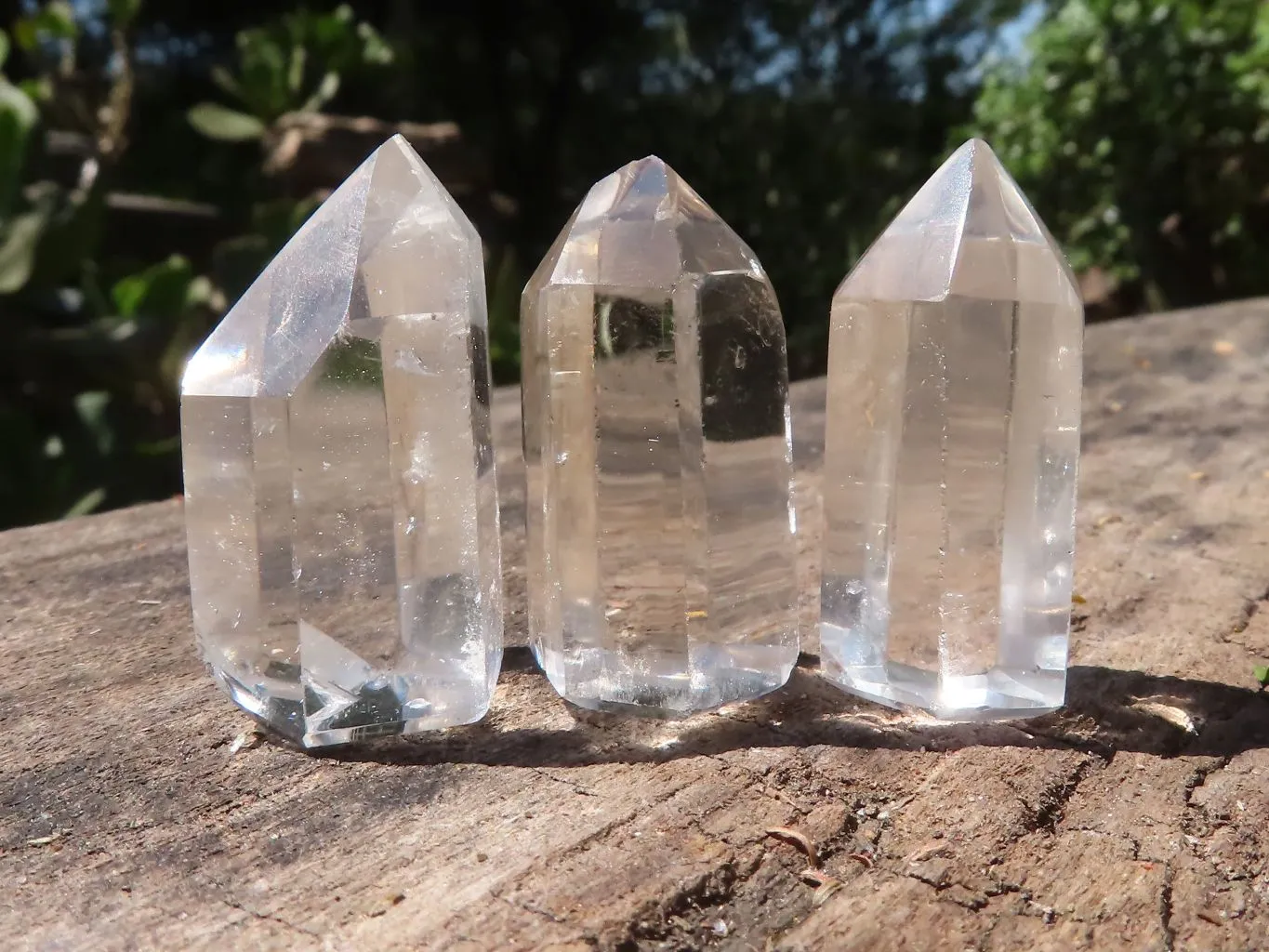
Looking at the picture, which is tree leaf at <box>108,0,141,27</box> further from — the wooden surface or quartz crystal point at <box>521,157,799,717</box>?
quartz crystal point at <box>521,157,799,717</box>

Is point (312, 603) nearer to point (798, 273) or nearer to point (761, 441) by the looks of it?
point (761, 441)

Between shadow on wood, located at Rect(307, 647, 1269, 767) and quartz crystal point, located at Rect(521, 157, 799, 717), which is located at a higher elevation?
quartz crystal point, located at Rect(521, 157, 799, 717)

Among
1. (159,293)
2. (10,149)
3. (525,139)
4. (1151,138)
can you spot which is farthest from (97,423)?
(1151,138)

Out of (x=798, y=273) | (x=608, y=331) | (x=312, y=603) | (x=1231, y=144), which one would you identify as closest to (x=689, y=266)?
(x=608, y=331)

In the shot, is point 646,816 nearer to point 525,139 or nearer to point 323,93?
point 323,93

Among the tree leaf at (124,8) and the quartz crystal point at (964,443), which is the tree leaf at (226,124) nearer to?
the tree leaf at (124,8)

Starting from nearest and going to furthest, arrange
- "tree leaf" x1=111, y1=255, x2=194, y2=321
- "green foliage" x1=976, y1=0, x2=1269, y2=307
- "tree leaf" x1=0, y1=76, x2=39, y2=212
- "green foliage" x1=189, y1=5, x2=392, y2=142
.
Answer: "tree leaf" x1=0, y1=76, x2=39, y2=212 < "tree leaf" x1=111, y1=255, x2=194, y2=321 < "green foliage" x1=976, y1=0, x2=1269, y2=307 < "green foliage" x1=189, y1=5, x2=392, y2=142

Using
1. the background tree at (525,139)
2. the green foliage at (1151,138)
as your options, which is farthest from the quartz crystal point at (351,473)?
the green foliage at (1151,138)

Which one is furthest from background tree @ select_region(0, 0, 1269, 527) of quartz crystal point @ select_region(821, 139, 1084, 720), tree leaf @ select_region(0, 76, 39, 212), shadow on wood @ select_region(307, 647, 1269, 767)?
quartz crystal point @ select_region(821, 139, 1084, 720)
